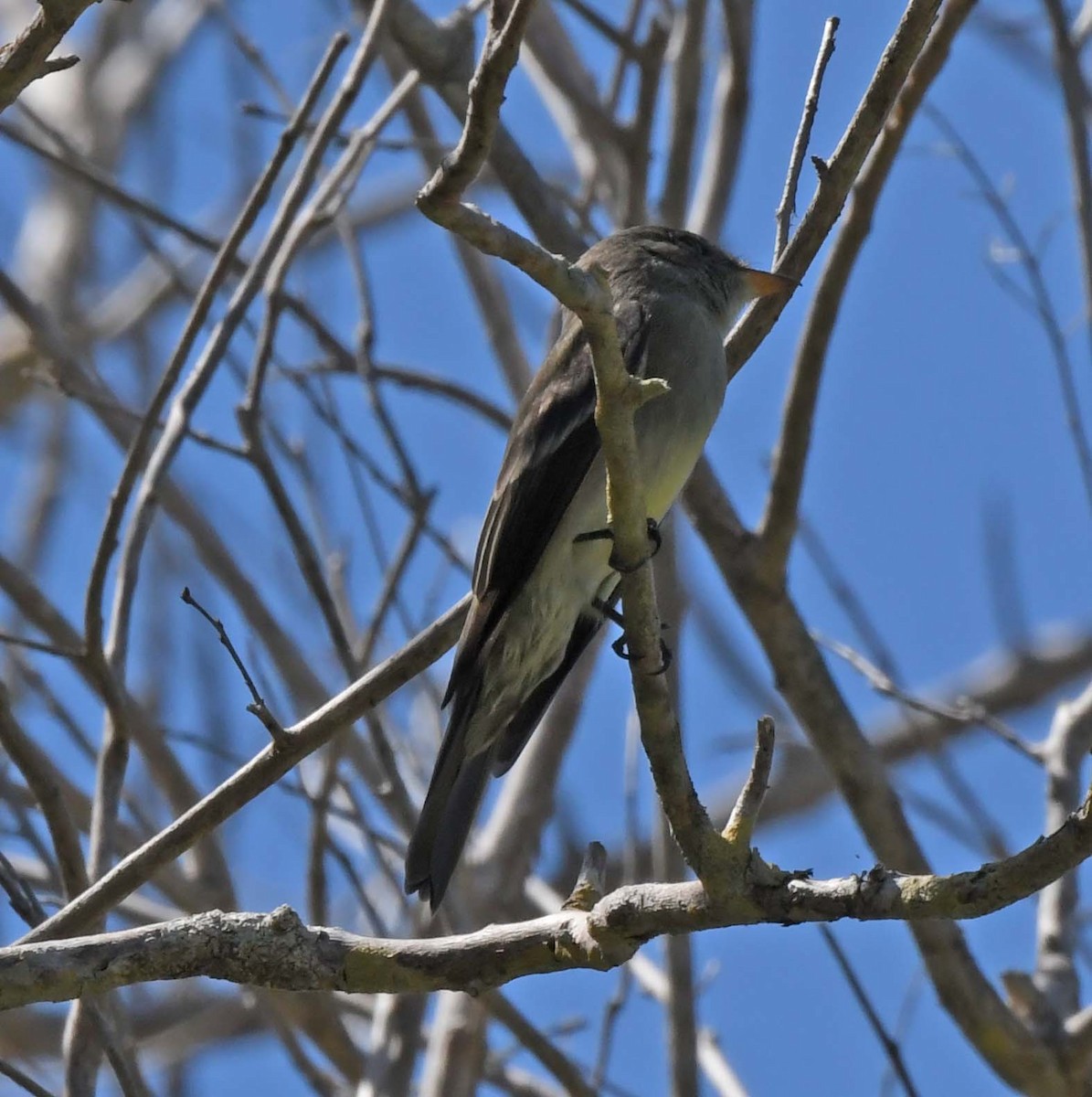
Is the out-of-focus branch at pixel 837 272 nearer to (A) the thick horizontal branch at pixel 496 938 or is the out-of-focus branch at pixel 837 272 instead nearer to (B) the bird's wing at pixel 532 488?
(B) the bird's wing at pixel 532 488

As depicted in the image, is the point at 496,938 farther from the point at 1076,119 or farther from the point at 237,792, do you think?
the point at 1076,119

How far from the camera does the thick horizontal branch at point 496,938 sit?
260cm

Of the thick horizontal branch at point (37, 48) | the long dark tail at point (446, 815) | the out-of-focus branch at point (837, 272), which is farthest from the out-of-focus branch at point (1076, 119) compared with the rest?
the thick horizontal branch at point (37, 48)

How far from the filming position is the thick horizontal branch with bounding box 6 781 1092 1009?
2.60 m

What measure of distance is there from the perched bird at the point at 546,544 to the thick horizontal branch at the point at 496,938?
3.59 feet

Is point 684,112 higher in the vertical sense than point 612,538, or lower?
higher

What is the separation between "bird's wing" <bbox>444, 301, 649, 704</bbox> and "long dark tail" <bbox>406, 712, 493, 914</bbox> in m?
0.15

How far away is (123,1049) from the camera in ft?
12.2

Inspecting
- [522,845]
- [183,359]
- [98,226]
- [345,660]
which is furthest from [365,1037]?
[98,226]

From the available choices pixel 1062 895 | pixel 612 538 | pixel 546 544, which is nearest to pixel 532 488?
pixel 546 544

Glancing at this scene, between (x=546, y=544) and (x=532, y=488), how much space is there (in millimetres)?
148

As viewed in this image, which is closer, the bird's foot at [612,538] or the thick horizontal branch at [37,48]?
the thick horizontal branch at [37,48]

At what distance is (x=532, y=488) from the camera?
4.42m

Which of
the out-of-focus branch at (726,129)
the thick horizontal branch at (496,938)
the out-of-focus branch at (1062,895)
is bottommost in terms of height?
the thick horizontal branch at (496,938)
